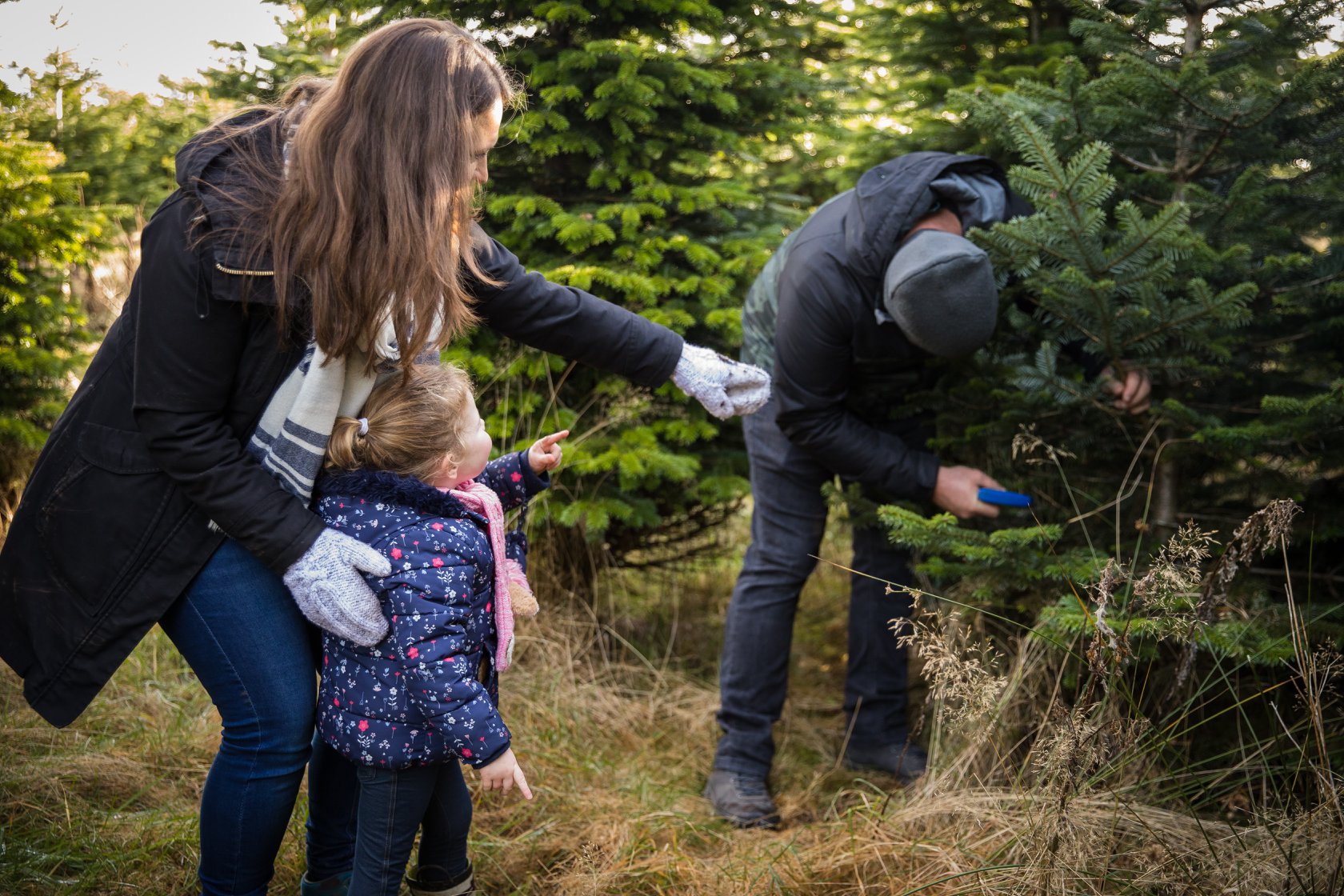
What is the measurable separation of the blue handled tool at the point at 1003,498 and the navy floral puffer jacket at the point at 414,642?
151 centimetres

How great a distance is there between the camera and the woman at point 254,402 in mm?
1758

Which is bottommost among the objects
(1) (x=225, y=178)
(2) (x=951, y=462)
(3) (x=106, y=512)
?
(2) (x=951, y=462)

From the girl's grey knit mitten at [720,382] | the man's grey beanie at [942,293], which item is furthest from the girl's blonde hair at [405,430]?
the man's grey beanie at [942,293]

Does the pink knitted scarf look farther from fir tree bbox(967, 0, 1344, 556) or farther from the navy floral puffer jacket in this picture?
fir tree bbox(967, 0, 1344, 556)

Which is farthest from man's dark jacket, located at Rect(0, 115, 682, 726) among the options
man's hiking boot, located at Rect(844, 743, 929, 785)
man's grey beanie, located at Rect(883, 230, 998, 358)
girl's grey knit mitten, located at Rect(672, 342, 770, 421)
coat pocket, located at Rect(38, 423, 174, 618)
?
man's hiking boot, located at Rect(844, 743, 929, 785)

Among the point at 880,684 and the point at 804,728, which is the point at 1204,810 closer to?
the point at 880,684

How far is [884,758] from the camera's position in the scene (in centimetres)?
337

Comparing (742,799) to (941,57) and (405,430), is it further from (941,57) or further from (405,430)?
(941,57)

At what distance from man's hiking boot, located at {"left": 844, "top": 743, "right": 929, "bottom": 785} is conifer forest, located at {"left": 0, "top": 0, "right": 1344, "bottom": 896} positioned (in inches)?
2.6

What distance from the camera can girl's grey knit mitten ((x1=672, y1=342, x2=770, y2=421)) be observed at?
2363 mm

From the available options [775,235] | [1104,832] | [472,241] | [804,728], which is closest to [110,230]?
[775,235]

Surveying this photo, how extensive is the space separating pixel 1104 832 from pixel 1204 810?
59cm

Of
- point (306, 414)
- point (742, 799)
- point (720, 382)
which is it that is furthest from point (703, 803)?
point (306, 414)

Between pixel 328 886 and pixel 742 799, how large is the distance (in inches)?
49.3
